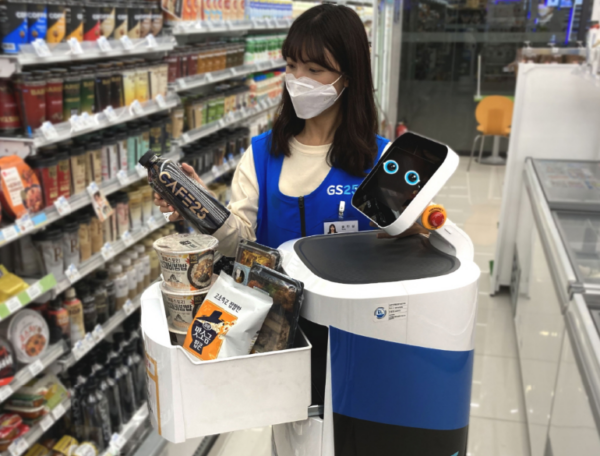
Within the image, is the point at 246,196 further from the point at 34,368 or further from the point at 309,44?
the point at 34,368

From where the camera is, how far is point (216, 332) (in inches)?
43.0

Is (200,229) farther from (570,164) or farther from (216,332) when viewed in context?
(570,164)

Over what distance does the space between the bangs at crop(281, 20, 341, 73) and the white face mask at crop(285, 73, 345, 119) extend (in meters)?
0.05

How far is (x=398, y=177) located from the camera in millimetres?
1284

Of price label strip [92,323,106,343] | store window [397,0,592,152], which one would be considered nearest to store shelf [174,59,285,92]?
price label strip [92,323,106,343]

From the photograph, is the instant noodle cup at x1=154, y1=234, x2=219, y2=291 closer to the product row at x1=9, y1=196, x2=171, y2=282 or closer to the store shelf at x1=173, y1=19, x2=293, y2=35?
the product row at x1=9, y1=196, x2=171, y2=282

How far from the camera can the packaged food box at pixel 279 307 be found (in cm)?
111

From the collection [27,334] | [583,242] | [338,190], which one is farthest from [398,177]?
[27,334]

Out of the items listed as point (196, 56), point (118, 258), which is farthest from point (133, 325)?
point (196, 56)

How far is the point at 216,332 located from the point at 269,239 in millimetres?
594

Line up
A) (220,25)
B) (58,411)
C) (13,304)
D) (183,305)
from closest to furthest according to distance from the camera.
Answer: (183,305) < (13,304) < (58,411) < (220,25)

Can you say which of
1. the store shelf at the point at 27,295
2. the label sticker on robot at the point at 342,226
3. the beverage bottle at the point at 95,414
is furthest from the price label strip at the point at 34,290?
the label sticker on robot at the point at 342,226

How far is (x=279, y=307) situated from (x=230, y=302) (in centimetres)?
9

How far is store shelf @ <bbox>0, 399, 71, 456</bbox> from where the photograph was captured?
229 cm
